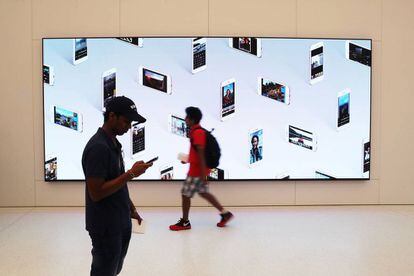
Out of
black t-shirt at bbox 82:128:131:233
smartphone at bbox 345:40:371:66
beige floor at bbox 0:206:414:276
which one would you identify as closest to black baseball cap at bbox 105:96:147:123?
black t-shirt at bbox 82:128:131:233

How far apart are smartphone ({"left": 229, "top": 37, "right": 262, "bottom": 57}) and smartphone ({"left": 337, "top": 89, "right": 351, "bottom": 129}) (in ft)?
4.67

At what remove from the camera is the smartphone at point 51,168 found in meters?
6.13

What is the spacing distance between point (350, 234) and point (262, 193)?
1755 mm

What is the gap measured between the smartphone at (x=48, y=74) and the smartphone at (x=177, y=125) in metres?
1.85

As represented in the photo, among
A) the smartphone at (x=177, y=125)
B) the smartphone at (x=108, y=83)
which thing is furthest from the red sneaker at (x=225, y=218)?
the smartphone at (x=108, y=83)

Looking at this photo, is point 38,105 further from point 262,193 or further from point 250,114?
point 262,193

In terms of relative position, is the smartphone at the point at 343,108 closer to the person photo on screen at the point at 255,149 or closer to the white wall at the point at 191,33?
the white wall at the point at 191,33

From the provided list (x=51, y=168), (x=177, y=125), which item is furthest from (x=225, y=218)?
(x=51, y=168)

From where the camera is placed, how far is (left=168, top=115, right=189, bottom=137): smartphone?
242 inches

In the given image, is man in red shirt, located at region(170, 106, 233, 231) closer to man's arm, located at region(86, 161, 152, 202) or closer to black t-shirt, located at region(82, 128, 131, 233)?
black t-shirt, located at region(82, 128, 131, 233)

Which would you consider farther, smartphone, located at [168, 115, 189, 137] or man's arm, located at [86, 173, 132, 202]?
smartphone, located at [168, 115, 189, 137]

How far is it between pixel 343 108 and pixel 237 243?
304cm

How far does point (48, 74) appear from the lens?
6.10 meters

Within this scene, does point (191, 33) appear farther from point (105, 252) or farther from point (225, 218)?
point (105, 252)
